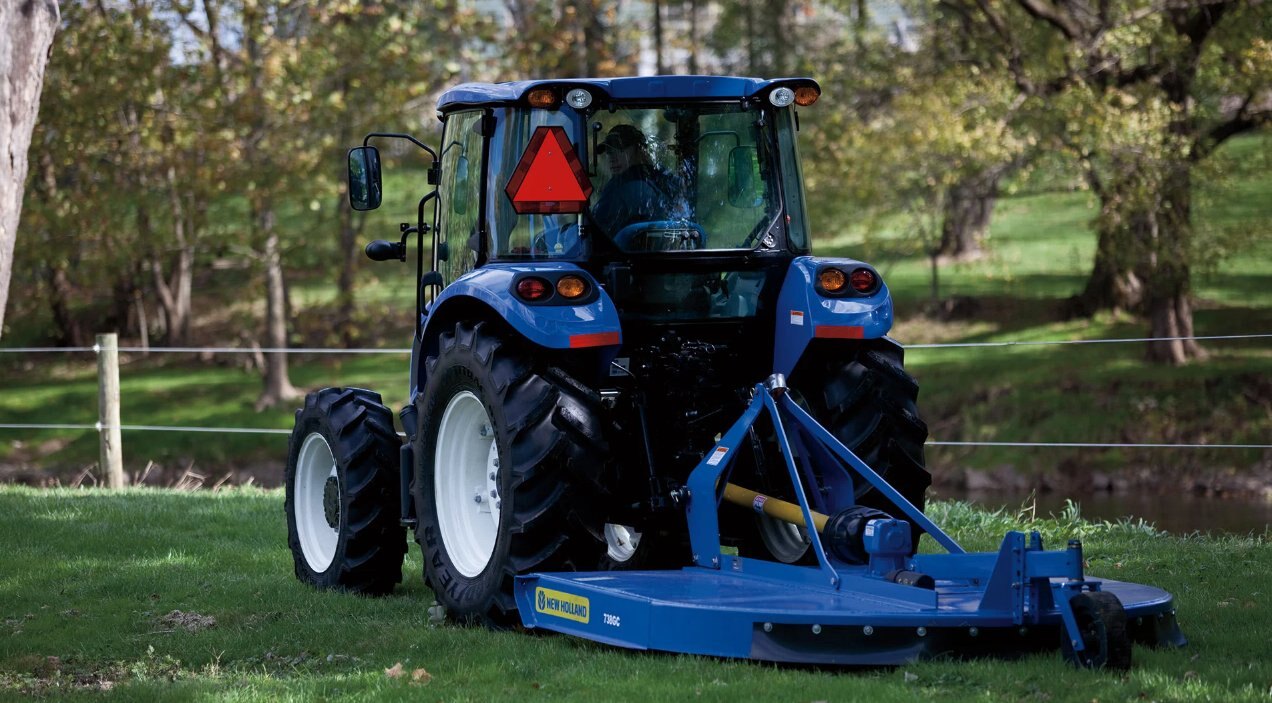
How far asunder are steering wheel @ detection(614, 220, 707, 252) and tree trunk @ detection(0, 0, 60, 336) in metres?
3.19

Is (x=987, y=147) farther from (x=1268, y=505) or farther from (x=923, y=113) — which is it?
(x=1268, y=505)

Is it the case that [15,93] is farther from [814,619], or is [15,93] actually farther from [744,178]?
[814,619]

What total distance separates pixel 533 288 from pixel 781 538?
154cm

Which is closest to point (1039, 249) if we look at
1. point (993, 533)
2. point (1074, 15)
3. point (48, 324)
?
point (1074, 15)

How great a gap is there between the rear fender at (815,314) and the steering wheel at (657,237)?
0.45 meters

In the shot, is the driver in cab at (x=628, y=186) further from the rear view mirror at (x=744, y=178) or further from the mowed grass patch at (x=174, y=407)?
the mowed grass patch at (x=174, y=407)

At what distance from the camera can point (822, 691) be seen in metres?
4.99

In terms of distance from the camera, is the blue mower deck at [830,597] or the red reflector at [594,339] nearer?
the blue mower deck at [830,597]

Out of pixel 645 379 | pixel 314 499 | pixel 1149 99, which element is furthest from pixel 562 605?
pixel 1149 99

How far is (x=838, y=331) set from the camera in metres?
6.48

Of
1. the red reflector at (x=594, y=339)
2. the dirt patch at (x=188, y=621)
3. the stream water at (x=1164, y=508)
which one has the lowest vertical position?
the stream water at (x=1164, y=508)

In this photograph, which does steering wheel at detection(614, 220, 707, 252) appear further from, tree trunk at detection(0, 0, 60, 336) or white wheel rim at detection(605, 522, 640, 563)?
tree trunk at detection(0, 0, 60, 336)

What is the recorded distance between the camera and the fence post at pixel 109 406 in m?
12.5

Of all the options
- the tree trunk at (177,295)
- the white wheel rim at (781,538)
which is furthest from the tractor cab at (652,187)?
the tree trunk at (177,295)
